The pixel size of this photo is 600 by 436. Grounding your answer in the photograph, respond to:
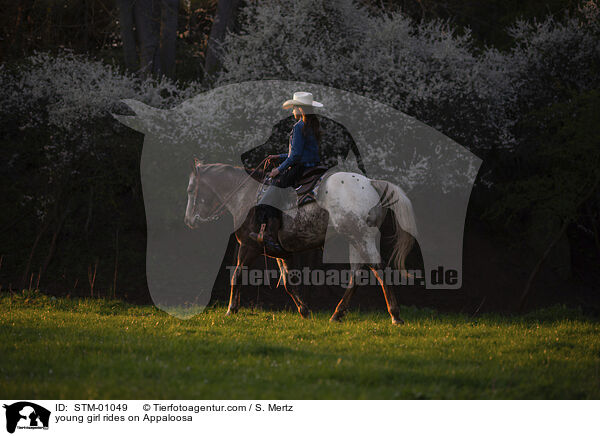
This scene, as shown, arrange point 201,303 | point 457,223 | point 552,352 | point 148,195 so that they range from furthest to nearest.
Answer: point 457,223
point 148,195
point 201,303
point 552,352

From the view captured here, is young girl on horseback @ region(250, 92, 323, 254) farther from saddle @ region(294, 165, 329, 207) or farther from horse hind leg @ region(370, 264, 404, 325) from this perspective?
horse hind leg @ region(370, 264, 404, 325)

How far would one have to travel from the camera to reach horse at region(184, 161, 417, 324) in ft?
31.6

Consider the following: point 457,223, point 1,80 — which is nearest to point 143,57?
point 1,80

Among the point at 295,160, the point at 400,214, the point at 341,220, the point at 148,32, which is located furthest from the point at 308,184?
the point at 148,32

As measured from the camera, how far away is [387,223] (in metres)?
16.7

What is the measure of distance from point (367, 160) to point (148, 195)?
5.57m

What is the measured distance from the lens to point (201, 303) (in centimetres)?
1347

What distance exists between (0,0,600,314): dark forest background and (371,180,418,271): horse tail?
4486 millimetres

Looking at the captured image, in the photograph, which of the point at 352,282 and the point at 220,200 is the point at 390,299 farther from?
the point at 220,200

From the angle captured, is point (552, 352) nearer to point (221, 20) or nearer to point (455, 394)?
point (455, 394)

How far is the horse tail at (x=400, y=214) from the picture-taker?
9.60m

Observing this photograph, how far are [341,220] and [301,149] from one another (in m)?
1.40

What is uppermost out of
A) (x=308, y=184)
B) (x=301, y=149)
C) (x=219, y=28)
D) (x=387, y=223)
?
(x=219, y=28)
